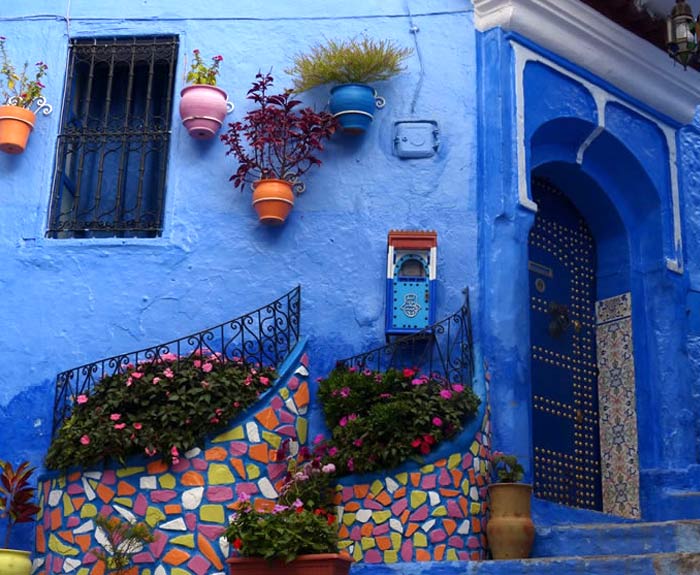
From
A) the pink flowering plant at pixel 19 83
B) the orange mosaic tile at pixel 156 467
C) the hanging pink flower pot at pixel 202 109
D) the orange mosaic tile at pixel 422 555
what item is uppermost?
the pink flowering plant at pixel 19 83

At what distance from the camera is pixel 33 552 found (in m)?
9.45

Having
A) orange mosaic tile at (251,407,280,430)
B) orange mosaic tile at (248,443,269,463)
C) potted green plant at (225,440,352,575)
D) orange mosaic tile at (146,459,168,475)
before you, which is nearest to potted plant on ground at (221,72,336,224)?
orange mosaic tile at (251,407,280,430)

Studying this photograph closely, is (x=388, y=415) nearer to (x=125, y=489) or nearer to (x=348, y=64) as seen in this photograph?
(x=125, y=489)

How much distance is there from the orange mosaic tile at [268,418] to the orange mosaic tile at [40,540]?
1.70 metres

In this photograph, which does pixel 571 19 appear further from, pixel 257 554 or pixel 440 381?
pixel 257 554

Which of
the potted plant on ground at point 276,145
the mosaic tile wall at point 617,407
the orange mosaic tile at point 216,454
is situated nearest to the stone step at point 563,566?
the orange mosaic tile at point 216,454

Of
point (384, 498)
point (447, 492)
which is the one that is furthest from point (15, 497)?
point (447, 492)

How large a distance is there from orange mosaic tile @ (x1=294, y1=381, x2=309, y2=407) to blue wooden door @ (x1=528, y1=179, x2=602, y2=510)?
1.98 m

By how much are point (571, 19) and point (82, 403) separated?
5.03 metres

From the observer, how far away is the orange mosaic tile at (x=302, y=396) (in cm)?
977

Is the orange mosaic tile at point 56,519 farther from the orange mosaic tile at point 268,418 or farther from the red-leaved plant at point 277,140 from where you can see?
the red-leaved plant at point 277,140

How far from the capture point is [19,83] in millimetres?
11000

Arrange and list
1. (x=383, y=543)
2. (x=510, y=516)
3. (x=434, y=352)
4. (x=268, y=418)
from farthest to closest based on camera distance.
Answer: (x=434, y=352)
(x=268, y=418)
(x=510, y=516)
(x=383, y=543)

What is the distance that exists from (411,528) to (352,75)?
12.1ft
